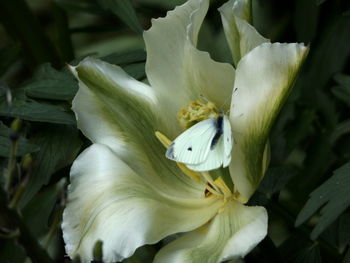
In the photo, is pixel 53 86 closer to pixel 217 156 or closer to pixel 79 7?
pixel 217 156

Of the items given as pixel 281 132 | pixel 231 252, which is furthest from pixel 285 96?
pixel 281 132

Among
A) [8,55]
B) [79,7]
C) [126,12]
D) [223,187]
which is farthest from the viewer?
[79,7]

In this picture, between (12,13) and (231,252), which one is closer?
(231,252)

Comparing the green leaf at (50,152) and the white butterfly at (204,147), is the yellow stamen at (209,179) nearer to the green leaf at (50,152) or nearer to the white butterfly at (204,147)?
the white butterfly at (204,147)

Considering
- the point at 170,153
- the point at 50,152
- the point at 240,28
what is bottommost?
the point at 50,152

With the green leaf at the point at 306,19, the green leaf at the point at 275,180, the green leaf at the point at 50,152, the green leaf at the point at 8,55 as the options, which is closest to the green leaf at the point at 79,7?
the green leaf at the point at 8,55

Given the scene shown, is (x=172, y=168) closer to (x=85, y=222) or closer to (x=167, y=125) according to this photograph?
(x=167, y=125)

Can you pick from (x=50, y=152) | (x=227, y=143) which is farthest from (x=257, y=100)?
(x=50, y=152)
